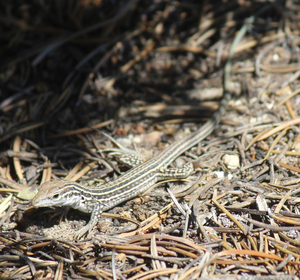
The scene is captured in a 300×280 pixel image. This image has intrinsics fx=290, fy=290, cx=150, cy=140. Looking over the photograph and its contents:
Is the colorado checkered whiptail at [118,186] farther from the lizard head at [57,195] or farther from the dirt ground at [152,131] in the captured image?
the dirt ground at [152,131]

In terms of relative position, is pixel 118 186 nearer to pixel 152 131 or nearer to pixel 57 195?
pixel 57 195

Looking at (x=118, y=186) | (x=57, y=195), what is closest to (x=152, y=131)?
(x=118, y=186)

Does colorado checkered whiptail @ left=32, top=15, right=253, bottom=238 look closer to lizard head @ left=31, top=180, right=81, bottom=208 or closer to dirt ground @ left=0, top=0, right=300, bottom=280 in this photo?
lizard head @ left=31, top=180, right=81, bottom=208

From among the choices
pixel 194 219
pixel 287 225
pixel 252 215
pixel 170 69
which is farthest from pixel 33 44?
pixel 287 225

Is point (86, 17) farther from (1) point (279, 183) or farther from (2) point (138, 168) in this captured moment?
(1) point (279, 183)

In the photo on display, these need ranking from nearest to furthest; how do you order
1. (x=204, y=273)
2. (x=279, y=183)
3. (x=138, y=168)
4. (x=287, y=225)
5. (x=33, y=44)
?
(x=204, y=273) → (x=287, y=225) → (x=279, y=183) → (x=138, y=168) → (x=33, y=44)

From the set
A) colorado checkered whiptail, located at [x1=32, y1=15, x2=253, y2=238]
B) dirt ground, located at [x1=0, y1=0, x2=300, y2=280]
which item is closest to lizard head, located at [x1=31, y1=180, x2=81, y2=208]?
colorado checkered whiptail, located at [x1=32, y1=15, x2=253, y2=238]
